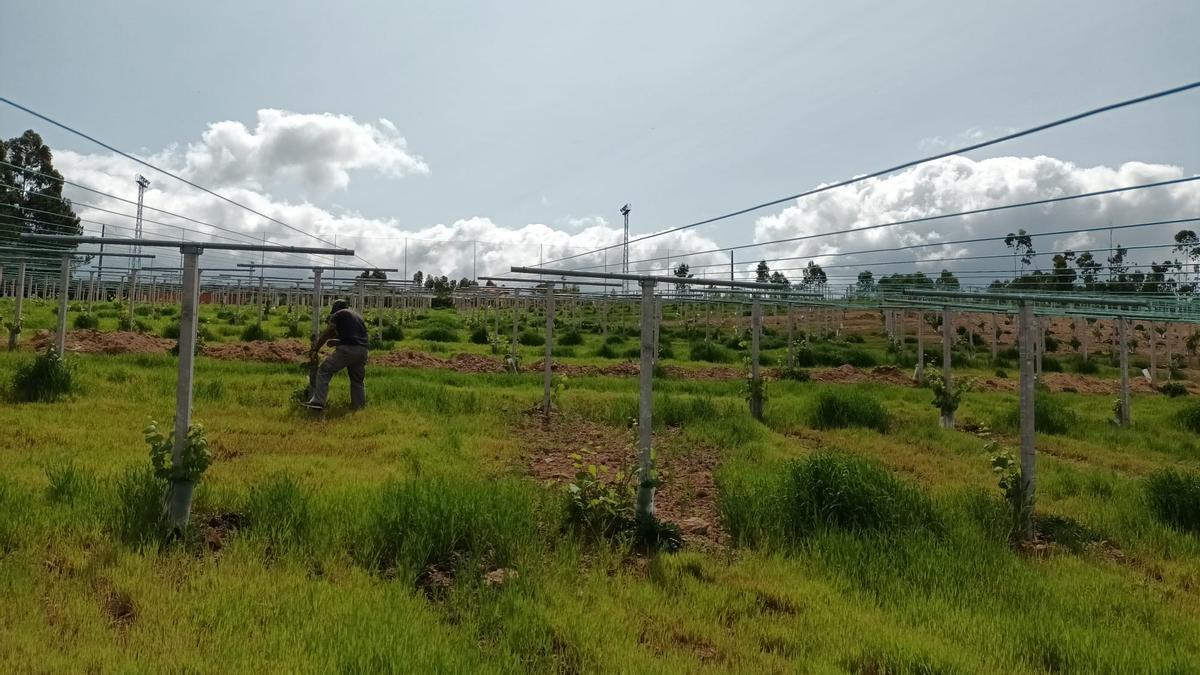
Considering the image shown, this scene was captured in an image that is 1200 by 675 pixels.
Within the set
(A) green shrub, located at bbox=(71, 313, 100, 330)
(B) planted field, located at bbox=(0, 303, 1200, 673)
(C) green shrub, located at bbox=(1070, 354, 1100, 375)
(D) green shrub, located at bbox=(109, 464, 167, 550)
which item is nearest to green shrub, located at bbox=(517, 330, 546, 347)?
(A) green shrub, located at bbox=(71, 313, 100, 330)

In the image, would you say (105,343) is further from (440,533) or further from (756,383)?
(440,533)

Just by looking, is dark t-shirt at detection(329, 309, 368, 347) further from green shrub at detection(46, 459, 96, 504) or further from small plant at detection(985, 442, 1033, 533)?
small plant at detection(985, 442, 1033, 533)

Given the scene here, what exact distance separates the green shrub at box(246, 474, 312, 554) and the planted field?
0.02 meters

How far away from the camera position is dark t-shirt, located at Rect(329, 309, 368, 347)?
874 centimetres

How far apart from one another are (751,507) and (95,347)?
14.7m

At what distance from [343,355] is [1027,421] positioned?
25.2ft

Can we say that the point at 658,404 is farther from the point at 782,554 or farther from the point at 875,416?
the point at 782,554

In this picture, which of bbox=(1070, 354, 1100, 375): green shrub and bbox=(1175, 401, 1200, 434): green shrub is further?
bbox=(1070, 354, 1100, 375): green shrub

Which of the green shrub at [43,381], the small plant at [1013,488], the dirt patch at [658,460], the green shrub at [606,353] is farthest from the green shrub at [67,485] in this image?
the green shrub at [606,353]

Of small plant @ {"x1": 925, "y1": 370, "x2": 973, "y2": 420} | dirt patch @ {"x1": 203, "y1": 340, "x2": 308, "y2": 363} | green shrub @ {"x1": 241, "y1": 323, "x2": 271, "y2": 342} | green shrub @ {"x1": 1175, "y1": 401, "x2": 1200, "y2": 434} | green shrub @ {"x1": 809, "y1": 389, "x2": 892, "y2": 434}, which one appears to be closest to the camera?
green shrub @ {"x1": 809, "y1": 389, "x2": 892, "y2": 434}

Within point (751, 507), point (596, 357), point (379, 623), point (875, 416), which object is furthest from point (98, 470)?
point (596, 357)

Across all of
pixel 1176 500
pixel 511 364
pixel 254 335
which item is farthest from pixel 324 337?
pixel 254 335

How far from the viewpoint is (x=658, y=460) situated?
7191 millimetres

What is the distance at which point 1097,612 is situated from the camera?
3.70m
